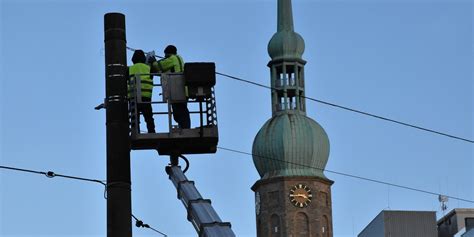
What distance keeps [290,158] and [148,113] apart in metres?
99.5

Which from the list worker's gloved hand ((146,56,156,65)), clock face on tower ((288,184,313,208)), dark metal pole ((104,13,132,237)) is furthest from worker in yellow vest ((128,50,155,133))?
clock face on tower ((288,184,313,208))

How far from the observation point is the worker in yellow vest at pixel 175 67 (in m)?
18.1

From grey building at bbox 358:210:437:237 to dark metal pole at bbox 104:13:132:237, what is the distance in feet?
313

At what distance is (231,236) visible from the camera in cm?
1691

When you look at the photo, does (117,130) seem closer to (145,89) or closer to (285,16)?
(145,89)

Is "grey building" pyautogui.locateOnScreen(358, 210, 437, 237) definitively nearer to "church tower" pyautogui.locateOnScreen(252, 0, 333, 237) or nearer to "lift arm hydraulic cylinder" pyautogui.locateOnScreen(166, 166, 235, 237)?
"church tower" pyautogui.locateOnScreen(252, 0, 333, 237)

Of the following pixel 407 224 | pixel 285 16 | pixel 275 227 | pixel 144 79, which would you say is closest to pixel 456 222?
pixel 407 224

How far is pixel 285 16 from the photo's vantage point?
401 feet

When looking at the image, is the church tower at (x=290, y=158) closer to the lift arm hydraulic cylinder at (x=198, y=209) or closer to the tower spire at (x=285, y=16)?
the tower spire at (x=285, y=16)

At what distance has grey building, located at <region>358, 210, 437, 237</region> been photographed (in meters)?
110

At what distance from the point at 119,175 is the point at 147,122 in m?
2.75

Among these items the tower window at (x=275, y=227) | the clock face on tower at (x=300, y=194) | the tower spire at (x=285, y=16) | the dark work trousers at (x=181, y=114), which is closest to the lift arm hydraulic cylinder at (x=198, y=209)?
the dark work trousers at (x=181, y=114)

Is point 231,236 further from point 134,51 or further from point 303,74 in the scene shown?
point 303,74

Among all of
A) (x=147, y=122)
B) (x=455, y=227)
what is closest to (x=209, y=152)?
(x=147, y=122)
